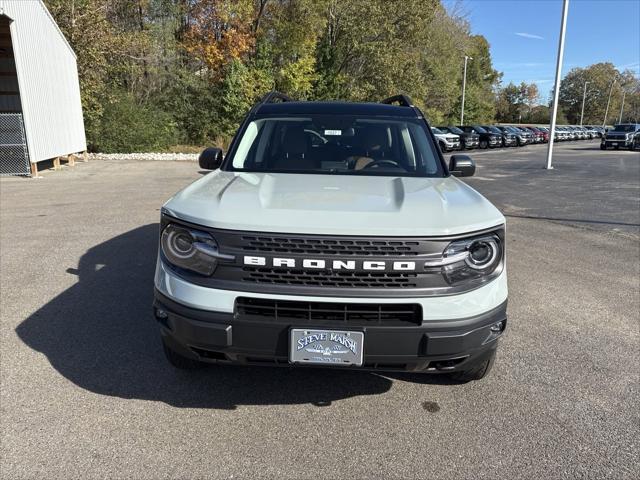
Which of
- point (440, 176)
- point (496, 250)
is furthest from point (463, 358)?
point (440, 176)

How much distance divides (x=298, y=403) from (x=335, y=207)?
128 centimetres

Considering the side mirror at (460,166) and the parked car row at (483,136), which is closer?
the side mirror at (460,166)

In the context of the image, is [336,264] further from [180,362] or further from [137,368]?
[137,368]

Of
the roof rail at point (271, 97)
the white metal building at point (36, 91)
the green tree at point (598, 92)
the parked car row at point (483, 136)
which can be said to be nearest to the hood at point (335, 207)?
the roof rail at point (271, 97)

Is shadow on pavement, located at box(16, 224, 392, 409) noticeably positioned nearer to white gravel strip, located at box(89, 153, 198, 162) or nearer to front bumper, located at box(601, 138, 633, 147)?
white gravel strip, located at box(89, 153, 198, 162)

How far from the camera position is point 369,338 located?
241 cm

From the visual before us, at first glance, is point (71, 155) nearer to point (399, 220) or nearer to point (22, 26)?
point (22, 26)

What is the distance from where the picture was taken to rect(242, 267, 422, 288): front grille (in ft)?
7.98

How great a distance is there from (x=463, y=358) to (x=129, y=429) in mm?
1917

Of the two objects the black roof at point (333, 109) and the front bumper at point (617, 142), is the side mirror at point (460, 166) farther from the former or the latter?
the front bumper at point (617, 142)

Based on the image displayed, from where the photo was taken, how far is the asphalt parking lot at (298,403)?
2.50 meters

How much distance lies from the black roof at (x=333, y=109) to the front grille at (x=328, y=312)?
88.4 inches

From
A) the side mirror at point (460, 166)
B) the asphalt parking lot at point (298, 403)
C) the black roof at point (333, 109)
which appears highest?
the black roof at point (333, 109)

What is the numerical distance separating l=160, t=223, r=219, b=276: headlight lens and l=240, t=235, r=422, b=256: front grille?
0.96 feet
